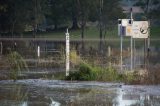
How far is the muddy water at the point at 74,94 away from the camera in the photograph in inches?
587

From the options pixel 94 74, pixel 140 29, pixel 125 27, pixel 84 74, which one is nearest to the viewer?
pixel 94 74

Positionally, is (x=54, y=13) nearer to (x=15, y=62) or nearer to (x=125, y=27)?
(x=125, y=27)

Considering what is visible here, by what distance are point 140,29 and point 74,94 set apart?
13.8m

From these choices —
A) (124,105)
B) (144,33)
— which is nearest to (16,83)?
(124,105)

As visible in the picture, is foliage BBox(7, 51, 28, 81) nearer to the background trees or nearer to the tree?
the background trees

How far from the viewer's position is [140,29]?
30281 mm

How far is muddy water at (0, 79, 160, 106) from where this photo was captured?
1492 cm

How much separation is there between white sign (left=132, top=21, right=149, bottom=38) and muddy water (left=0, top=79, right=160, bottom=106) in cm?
966

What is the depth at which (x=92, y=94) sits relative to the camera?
1708cm

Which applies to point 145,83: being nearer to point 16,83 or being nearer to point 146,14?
point 16,83

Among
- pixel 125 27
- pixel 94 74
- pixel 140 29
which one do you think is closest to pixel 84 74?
pixel 94 74

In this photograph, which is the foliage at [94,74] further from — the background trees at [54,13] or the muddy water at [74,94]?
the background trees at [54,13]

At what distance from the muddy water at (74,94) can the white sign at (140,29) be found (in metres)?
9.66

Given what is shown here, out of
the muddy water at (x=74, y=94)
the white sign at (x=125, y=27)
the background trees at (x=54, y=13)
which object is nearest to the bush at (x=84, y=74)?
the muddy water at (x=74, y=94)
